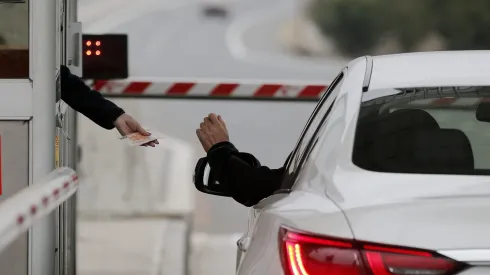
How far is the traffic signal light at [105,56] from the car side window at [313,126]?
1.95m

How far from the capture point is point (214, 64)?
4.89 m

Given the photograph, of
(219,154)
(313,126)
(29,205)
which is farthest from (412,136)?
(29,205)

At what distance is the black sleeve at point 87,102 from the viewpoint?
4281mm

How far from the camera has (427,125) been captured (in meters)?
2.55

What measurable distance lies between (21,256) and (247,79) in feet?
5.25

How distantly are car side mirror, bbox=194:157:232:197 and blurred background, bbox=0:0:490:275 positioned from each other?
5.46 feet

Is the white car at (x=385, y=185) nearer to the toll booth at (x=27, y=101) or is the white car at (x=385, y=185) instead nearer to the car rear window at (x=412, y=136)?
the car rear window at (x=412, y=136)

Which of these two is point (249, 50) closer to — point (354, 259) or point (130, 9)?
point (130, 9)

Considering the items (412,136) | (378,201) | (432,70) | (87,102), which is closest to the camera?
(378,201)

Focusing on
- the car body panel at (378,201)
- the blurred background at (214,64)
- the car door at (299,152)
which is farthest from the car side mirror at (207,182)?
the blurred background at (214,64)

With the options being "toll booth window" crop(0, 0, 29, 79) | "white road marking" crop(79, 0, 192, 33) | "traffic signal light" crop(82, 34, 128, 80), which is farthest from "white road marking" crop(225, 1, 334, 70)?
"toll booth window" crop(0, 0, 29, 79)

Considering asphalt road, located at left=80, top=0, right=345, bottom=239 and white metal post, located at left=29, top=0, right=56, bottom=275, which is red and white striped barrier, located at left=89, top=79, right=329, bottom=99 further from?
white metal post, located at left=29, top=0, right=56, bottom=275

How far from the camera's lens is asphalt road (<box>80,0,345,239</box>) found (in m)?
4.88

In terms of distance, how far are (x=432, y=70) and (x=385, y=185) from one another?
756 millimetres
